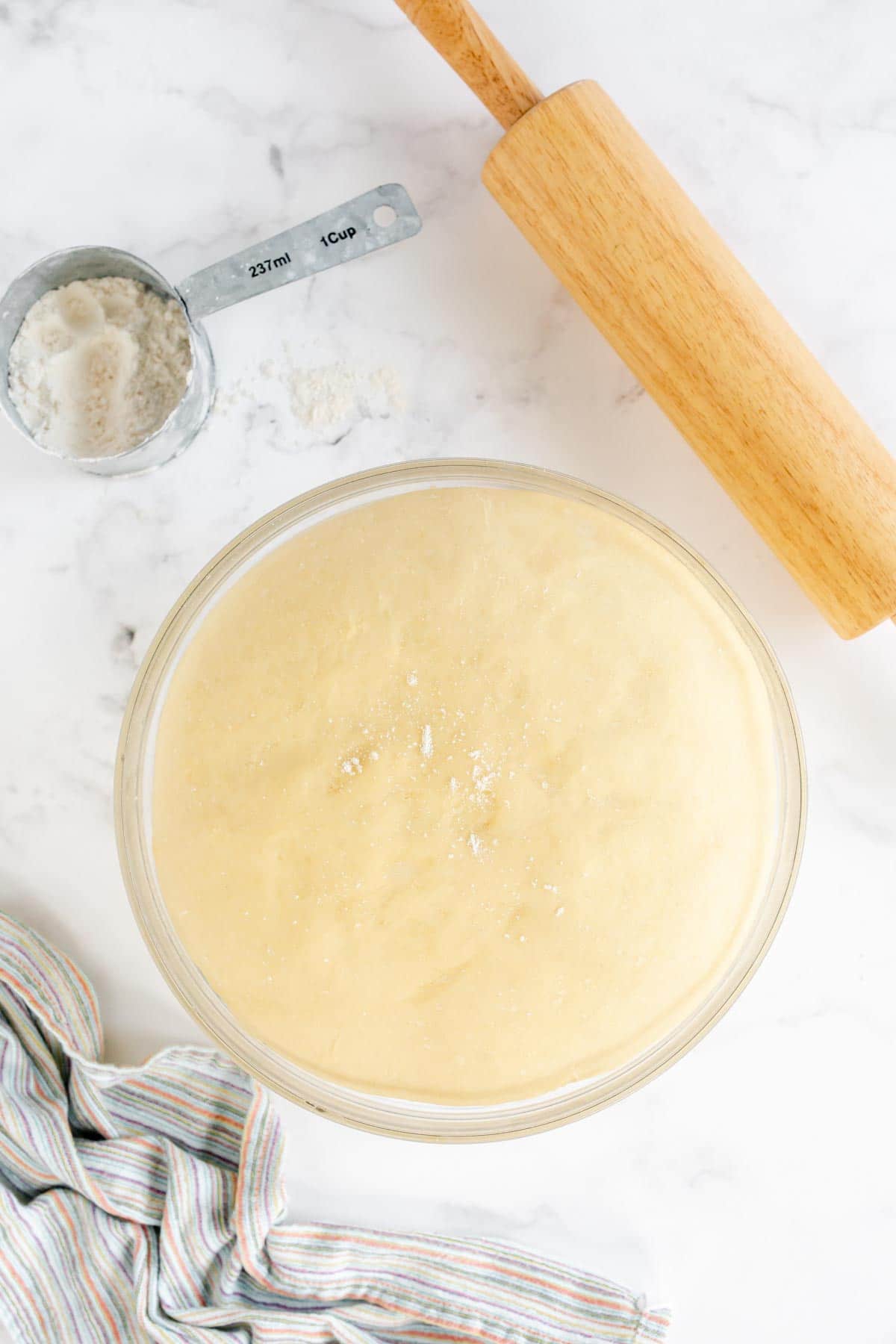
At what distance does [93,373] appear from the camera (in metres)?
1.07

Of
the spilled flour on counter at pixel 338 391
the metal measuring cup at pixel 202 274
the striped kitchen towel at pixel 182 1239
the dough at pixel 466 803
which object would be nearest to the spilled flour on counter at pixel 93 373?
the metal measuring cup at pixel 202 274

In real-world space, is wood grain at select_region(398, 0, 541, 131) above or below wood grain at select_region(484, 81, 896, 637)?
above

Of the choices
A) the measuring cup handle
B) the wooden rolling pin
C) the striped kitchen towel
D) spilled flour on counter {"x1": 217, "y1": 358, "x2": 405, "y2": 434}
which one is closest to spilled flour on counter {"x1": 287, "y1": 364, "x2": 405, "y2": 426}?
spilled flour on counter {"x1": 217, "y1": 358, "x2": 405, "y2": 434}

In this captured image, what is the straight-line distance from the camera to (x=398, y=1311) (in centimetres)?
116

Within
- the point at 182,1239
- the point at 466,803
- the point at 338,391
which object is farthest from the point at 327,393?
the point at 182,1239

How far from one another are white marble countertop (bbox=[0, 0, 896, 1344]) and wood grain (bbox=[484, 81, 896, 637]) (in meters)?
0.13

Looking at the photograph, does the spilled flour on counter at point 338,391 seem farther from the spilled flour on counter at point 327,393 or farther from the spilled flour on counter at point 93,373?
the spilled flour on counter at point 93,373

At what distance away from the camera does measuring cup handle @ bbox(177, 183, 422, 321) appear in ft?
3.49

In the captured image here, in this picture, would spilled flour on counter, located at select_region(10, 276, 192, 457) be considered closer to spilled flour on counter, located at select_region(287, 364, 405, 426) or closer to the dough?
spilled flour on counter, located at select_region(287, 364, 405, 426)

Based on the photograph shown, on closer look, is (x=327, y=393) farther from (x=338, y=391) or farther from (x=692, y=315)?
(x=692, y=315)

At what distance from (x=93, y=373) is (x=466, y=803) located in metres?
0.60

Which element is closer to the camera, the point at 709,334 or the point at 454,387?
the point at 709,334

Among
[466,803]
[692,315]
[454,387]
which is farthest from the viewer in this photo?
[454,387]

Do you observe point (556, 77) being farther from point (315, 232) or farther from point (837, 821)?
point (837, 821)
